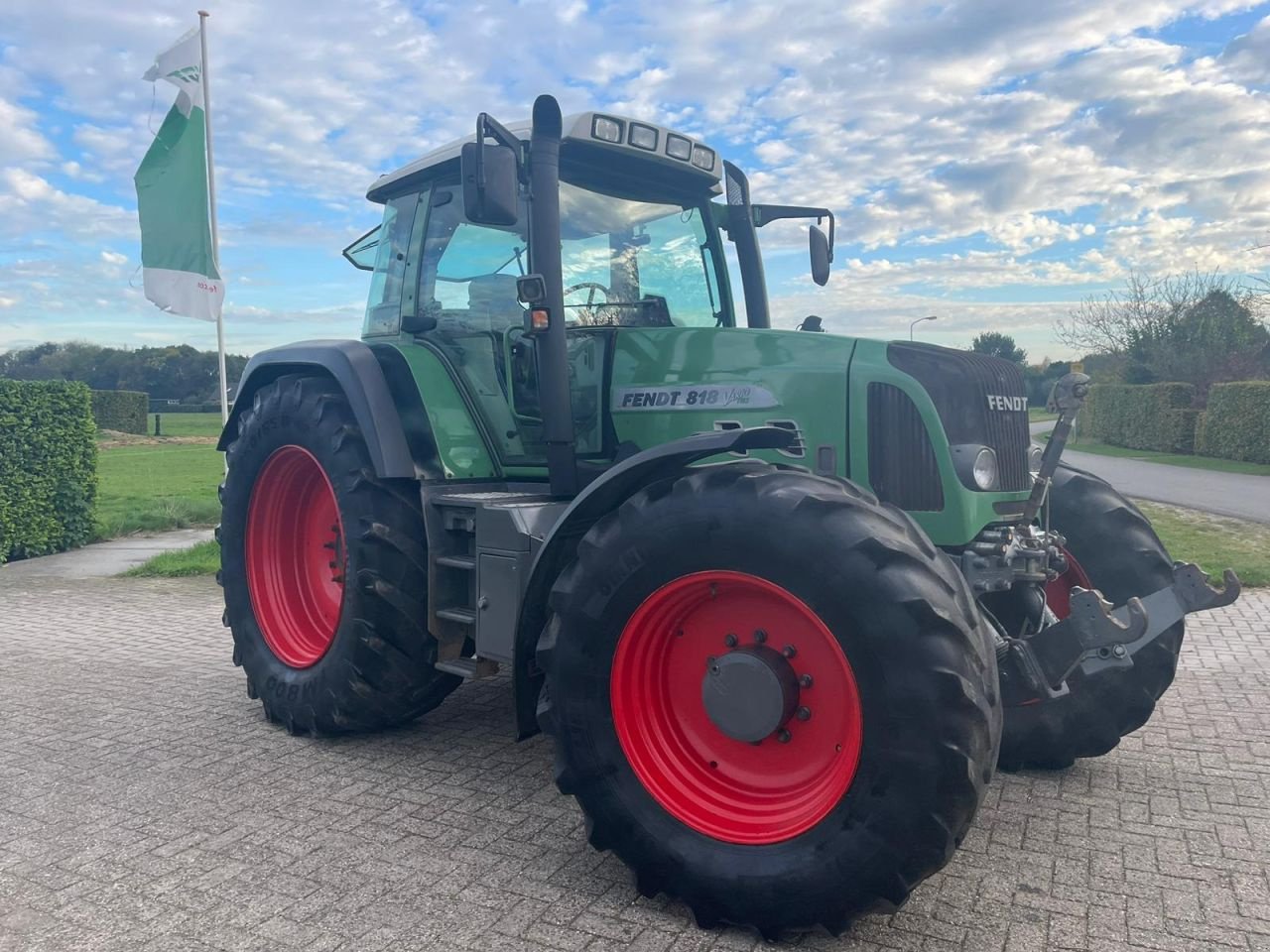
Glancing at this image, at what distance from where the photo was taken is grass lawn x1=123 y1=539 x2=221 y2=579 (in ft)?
33.4

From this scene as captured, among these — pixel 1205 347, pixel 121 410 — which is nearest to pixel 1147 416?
pixel 1205 347

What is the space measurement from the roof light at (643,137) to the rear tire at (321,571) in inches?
68.4

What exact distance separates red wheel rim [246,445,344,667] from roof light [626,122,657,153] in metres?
2.21

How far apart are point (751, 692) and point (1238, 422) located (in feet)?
84.8

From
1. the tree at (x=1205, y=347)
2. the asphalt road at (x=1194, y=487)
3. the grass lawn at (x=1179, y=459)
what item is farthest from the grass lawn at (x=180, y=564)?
the tree at (x=1205, y=347)

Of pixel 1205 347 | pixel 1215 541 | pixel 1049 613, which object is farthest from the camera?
pixel 1205 347

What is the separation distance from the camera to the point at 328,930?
294 centimetres

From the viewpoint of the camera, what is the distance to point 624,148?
4.36 meters

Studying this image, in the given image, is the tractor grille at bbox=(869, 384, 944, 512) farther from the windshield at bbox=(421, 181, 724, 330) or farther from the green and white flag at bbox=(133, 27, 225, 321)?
the green and white flag at bbox=(133, 27, 225, 321)

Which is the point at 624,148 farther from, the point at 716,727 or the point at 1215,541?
the point at 1215,541

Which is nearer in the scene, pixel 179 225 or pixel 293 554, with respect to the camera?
pixel 293 554

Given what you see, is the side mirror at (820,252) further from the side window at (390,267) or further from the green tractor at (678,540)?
the side window at (390,267)

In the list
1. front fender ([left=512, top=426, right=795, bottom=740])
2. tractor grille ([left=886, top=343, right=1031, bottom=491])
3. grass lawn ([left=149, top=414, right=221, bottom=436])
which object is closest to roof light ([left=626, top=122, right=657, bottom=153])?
tractor grille ([left=886, top=343, right=1031, bottom=491])

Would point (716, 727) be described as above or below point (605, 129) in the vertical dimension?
below
